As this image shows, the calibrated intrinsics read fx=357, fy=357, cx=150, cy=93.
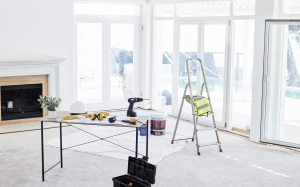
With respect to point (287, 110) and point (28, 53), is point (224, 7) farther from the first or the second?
point (28, 53)

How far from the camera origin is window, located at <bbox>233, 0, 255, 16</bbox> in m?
6.50

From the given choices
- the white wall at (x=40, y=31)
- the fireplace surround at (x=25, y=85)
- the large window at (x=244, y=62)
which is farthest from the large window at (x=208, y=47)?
the fireplace surround at (x=25, y=85)

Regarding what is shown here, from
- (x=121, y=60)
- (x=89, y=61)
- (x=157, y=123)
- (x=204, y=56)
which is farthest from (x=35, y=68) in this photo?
(x=204, y=56)

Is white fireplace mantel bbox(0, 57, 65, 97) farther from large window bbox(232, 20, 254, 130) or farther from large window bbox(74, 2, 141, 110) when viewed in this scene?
large window bbox(232, 20, 254, 130)

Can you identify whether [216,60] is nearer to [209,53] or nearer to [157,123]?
[209,53]

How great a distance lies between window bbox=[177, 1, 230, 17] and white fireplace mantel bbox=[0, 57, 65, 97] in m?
2.73

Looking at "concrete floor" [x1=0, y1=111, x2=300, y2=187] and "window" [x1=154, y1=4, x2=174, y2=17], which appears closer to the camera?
"concrete floor" [x1=0, y1=111, x2=300, y2=187]

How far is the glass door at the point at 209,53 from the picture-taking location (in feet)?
22.5

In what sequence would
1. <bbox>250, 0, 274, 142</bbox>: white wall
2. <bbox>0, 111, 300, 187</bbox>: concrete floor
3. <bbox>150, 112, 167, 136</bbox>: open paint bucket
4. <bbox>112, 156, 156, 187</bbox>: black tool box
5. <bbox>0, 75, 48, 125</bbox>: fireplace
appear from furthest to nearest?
<bbox>0, 75, 48, 125</bbox>: fireplace → <bbox>150, 112, 167, 136</bbox>: open paint bucket → <bbox>250, 0, 274, 142</bbox>: white wall → <bbox>0, 111, 300, 187</bbox>: concrete floor → <bbox>112, 156, 156, 187</bbox>: black tool box

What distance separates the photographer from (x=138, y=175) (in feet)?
11.6

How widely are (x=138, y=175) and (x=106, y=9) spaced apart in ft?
17.6

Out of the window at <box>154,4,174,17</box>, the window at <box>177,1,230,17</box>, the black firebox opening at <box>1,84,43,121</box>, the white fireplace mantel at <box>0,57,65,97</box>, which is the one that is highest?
the window at <box>154,4,174,17</box>

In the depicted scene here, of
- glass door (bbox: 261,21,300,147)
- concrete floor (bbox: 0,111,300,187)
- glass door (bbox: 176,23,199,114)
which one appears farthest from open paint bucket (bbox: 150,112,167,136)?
glass door (bbox: 261,21,300,147)

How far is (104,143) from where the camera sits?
5.86m
